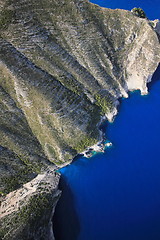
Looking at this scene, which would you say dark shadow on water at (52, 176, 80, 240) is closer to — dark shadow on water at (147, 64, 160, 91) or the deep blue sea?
the deep blue sea

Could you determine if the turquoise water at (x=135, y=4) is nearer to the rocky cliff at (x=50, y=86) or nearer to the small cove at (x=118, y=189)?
the rocky cliff at (x=50, y=86)

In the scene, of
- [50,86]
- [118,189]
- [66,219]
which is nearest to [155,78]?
[50,86]

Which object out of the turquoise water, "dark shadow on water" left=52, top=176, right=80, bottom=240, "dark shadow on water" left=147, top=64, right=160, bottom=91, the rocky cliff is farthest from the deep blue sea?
the turquoise water

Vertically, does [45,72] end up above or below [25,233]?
above

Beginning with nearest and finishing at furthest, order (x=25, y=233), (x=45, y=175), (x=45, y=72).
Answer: (x=25, y=233) < (x=45, y=175) < (x=45, y=72)

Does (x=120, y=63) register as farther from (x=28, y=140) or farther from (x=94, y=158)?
(x=28, y=140)

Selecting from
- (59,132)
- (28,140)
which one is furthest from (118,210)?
(28,140)

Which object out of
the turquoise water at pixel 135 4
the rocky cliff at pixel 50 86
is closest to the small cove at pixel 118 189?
the rocky cliff at pixel 50 86

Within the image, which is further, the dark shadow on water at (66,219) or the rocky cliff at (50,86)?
the rocky cliff at (50,86)
